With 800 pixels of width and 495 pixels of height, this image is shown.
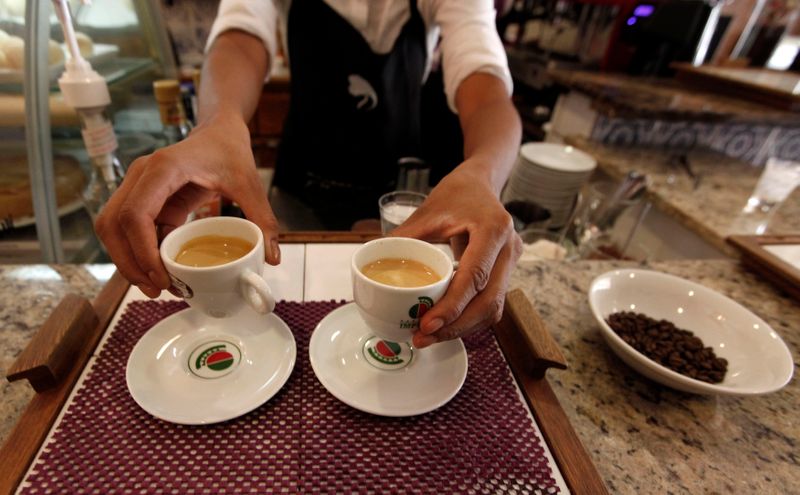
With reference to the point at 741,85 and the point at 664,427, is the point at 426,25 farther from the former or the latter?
the point at 741,85

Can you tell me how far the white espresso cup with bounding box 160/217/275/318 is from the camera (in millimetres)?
556

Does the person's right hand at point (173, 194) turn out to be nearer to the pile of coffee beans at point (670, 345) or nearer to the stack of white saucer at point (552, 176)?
the pile of coffee beans at point (670, 345)

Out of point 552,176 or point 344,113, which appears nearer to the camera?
point 344,113

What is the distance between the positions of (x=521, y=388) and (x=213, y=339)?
0.50 meters

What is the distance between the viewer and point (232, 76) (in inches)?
40.4

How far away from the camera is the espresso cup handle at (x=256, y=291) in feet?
1.89

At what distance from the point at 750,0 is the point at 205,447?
3747mm

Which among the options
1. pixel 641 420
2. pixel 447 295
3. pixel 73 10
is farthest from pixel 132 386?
pixel 73 10

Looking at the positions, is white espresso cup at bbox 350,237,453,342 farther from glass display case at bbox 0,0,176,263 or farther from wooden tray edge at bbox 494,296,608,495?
glass display case at bbox 0,0,176,263

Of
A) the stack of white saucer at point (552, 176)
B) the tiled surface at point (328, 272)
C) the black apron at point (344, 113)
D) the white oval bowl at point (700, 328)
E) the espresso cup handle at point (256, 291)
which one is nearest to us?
the espresso cup handle at point (256, 291)

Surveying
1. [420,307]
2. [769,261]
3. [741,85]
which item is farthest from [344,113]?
[741,85]

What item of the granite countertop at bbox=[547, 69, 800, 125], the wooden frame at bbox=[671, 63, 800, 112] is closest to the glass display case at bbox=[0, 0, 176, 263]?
the granite countertop at bbox=[547, 69, 800, 125]

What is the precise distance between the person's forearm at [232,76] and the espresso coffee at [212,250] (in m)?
0.32

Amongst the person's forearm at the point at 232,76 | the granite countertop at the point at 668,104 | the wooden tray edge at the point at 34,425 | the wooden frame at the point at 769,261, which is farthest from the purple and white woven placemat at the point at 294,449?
the granite countertop at the point at 668,104
